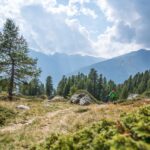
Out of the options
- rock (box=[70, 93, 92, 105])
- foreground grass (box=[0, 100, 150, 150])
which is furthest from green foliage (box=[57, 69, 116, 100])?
foreground grass (box=[0, 100, 150, 150])

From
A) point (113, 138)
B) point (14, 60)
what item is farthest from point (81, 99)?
point (113, 138)

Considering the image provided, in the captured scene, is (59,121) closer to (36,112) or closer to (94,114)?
(94,114)

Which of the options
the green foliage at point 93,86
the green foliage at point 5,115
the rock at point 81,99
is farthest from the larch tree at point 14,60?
the green foliage at point 93,86

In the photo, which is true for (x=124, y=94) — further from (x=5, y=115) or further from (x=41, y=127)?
(x=41, y=127)

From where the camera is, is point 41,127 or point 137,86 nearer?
point 41,127

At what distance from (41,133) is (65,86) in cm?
13101

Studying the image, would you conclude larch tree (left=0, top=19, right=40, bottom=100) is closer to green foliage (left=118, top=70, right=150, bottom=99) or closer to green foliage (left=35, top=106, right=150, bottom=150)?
green foliage (left=35, top=106, right=150, bottom=150)

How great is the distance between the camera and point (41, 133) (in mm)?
20641

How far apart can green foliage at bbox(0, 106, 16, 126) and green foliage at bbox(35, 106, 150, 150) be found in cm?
1508

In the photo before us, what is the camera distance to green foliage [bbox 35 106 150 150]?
7398 millimetres

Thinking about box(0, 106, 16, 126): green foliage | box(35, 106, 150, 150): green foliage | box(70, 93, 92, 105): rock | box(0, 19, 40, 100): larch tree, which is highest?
box(0, 19, 40, 100): larch tree

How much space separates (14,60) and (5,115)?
1024 inches

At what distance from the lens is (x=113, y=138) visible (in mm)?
7598

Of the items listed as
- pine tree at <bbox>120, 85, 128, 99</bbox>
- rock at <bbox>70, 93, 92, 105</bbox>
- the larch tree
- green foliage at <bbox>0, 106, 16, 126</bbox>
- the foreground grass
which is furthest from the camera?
pine tree at <bbox>120, 85, 128, 99</bbox>
